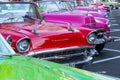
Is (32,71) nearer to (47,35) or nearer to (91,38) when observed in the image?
(47,35)

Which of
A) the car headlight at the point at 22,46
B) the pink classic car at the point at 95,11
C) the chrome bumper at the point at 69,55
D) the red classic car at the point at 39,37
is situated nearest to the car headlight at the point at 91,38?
the red classic car at the point at 39,37

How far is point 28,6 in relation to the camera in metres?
8.22

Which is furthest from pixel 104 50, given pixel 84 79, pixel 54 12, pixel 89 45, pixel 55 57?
pixel 84 79

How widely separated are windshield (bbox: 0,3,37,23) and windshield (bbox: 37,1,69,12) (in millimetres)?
3843

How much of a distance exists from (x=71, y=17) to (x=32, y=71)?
26.5ft

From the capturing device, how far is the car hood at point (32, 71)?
8.20ft

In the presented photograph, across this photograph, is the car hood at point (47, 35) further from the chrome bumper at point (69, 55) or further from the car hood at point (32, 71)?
the car hood at point (32, 71)

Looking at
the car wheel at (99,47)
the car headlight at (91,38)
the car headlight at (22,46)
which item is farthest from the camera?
the car wheel at (99,47)

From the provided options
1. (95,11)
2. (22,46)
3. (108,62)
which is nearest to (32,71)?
(22,46)

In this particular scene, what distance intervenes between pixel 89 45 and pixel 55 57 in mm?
1531

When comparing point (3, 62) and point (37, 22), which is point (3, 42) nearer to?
point (3, 62)

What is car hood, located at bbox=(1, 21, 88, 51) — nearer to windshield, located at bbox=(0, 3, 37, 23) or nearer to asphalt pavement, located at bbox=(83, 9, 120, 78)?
windshield, located at bbox=(0, 3, 37, 23)

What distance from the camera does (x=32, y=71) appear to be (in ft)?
8.54

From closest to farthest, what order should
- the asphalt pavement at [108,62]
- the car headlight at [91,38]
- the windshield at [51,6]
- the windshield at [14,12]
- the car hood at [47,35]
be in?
the car hood at [47,35] → the windshield at [14,12] → the car headlight at [91,38] → the asphalt pavement at [108,62] → the windshield at [51,6]
